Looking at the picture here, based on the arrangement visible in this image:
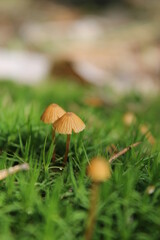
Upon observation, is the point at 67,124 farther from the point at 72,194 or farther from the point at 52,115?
the point at 72,194

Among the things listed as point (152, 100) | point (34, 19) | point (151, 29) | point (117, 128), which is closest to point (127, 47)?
point (151, 29)

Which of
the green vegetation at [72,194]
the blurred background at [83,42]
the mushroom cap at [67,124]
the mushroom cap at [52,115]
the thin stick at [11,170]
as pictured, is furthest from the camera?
the blurred background at [83,42]

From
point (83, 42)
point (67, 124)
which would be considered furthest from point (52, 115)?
point (83, 42)

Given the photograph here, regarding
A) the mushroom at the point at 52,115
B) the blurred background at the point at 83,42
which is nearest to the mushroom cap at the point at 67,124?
the mushroom at the point at 52,115

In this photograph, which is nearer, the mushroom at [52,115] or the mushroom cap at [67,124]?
the mushroom cap at [67,124]

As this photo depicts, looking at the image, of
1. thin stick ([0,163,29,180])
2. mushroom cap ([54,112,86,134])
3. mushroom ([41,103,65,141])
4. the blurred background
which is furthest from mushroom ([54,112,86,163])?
the blurred background

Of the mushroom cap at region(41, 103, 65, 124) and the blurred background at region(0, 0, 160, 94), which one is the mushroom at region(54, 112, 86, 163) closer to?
the mushroom cap at region(41, 103, 65, 124)

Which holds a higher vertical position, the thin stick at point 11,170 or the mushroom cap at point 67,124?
the mushroom cap at point 67,124

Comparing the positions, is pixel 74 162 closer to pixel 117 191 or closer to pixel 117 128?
pixel 117 191

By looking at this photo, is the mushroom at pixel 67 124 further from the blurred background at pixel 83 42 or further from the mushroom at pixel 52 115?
the blurred background at pixel 83 42
